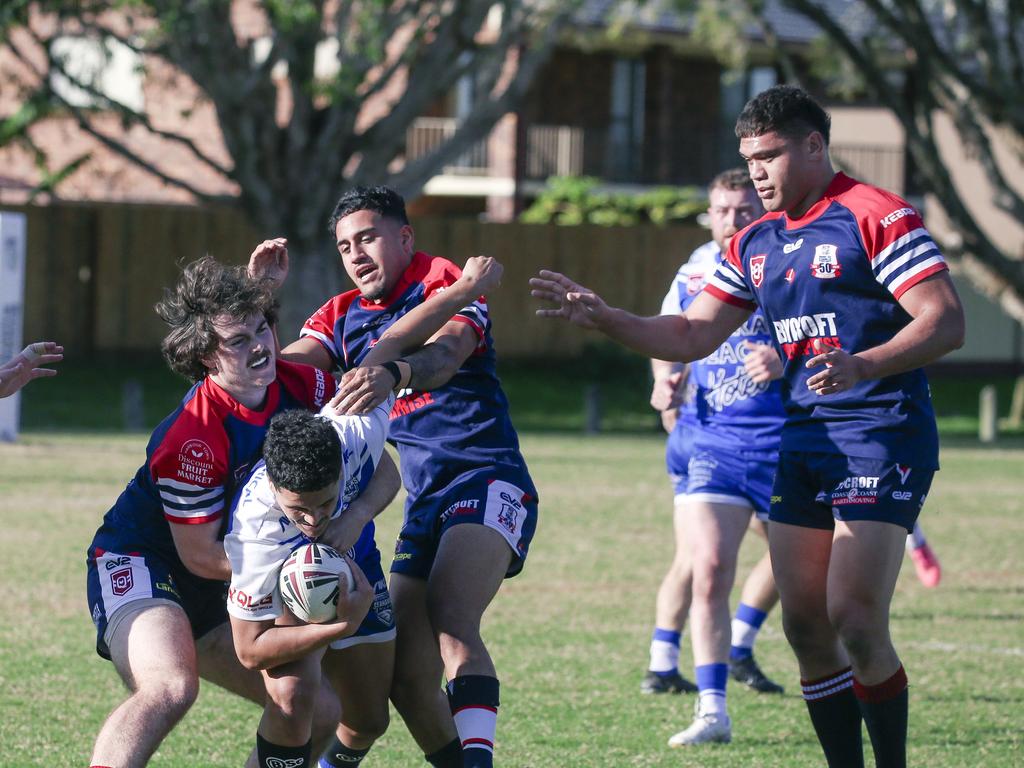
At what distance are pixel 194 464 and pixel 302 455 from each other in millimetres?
486

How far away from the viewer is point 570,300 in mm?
5516

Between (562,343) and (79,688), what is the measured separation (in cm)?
2324

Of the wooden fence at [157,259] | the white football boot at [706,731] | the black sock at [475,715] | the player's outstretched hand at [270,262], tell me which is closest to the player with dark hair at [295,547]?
the black sock at [475,715]

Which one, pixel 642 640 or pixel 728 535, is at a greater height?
pixel 728 535

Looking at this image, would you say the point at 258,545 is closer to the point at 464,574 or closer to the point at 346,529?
the point at 346,529

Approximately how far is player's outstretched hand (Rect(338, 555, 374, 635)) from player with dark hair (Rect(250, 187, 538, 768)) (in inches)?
29.2

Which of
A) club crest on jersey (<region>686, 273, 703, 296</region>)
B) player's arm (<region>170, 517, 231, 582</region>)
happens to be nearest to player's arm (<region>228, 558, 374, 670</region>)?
player's arm (<region>170, 517, 231, 582</region>)

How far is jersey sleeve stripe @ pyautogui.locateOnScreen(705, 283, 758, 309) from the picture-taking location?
5.83 meters

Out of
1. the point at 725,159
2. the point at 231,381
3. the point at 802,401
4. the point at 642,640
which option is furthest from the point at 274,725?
the point at 725,159

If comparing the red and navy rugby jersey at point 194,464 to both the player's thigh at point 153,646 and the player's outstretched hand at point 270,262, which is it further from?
the player's outstretched hand at point 270,262

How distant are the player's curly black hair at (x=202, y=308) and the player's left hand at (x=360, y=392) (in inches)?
14.7

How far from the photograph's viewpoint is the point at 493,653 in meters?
8.34

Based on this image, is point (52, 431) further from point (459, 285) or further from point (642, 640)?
point (459, 285)

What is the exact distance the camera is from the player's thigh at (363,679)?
5.18m
